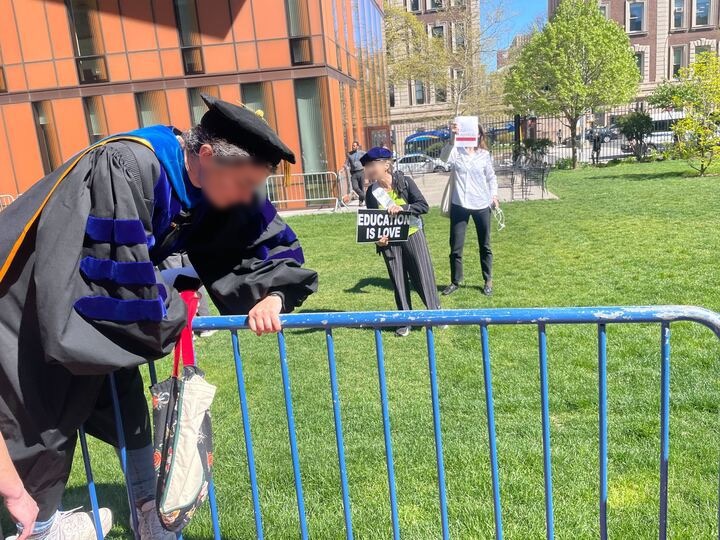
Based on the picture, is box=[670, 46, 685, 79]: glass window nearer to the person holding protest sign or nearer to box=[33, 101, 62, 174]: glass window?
box=[33, 101, 62, 174]: glass window

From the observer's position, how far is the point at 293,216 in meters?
16.1

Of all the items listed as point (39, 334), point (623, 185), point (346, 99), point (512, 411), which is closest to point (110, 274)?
point (39, 334)

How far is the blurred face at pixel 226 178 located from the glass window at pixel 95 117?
62.6 ft

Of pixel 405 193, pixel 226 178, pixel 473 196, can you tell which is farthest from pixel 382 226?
pixel 226 178

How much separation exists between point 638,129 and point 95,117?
2092cm

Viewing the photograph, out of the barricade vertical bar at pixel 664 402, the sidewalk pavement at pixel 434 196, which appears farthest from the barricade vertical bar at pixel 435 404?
the sidewalk pavement at pixel 434 196

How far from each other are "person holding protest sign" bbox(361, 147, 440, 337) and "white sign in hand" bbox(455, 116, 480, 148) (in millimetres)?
1443

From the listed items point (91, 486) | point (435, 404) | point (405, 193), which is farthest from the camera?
point (405, 193)

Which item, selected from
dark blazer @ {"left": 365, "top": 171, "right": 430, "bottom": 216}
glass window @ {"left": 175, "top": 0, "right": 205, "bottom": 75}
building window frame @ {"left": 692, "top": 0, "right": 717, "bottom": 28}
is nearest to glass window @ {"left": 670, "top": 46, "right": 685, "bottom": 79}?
building window frame @ {"left": 692, "top": 0, "right": 717, "bottom": 28}

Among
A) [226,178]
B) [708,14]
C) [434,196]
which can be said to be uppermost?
[708,14]

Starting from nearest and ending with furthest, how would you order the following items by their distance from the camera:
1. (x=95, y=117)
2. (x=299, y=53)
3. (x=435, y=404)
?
(x=435, y=404) < (x=299, y=53) < (x=95, y=117)

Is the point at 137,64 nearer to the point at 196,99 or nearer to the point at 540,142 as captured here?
the point at 196,99

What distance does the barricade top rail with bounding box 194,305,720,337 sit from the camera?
74.1 inches

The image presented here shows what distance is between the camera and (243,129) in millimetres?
1969
